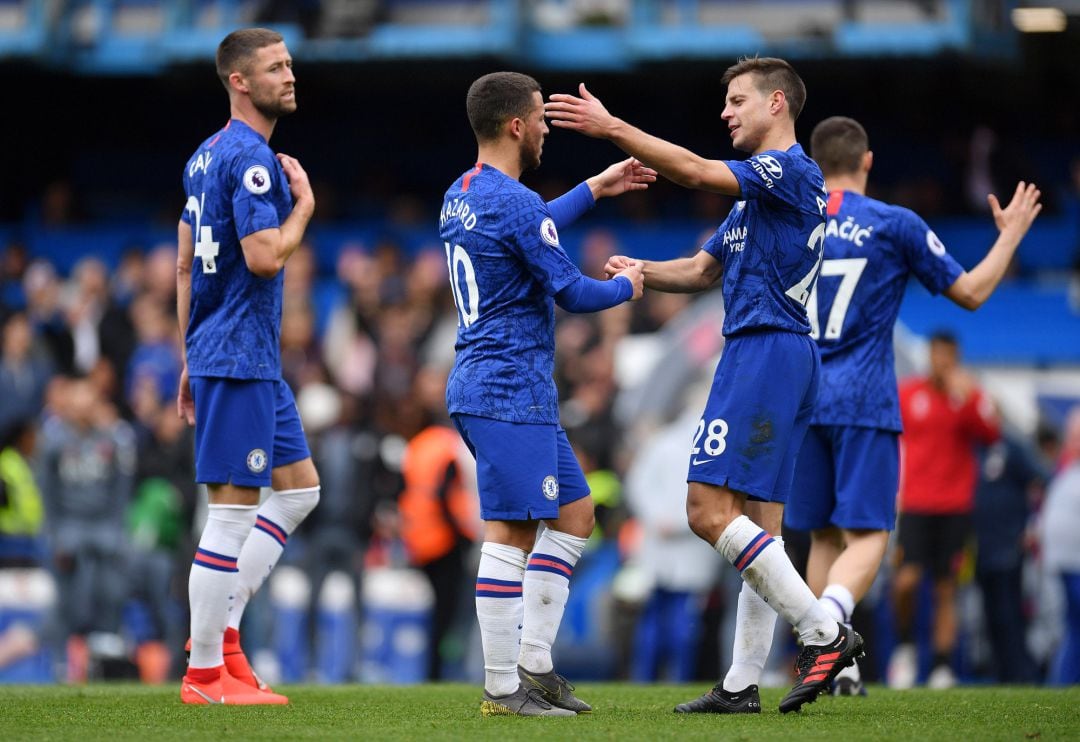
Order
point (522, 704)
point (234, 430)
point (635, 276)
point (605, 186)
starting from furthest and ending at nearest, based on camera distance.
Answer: point (605, 186), point (234, 430), point (635, 276), point (522, 704)

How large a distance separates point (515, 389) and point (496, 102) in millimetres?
1144

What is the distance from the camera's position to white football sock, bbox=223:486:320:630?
7.14m

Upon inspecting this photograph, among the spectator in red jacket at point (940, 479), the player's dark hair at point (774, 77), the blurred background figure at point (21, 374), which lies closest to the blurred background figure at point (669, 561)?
the spectator in red jacket at point (940, 479)

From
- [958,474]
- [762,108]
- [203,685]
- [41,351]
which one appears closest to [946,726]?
[762,108]

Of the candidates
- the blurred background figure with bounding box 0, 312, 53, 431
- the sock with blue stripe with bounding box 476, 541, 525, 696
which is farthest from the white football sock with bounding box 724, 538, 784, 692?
the blurred background figure with bounding box 0, 312, 53, 431

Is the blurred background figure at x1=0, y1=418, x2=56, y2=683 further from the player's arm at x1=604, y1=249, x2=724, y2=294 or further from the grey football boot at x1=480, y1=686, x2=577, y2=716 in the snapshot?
the player's arm at x1=604, y1=249, x2=724, y2=294

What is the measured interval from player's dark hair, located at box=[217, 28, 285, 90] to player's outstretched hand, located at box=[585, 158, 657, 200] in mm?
1523

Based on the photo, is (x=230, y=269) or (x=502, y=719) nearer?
(x=502, y=719)

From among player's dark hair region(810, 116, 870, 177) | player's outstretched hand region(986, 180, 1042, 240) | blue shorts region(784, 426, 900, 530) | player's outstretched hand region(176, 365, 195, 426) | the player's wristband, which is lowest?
blue shorts region(784, 426, 900, 530)

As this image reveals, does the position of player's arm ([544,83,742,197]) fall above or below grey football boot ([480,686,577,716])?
above

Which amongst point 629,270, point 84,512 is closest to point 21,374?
point 84,512

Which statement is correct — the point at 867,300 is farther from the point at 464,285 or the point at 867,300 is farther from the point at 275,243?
the point at 275,243

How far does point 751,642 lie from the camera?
21.0 feet

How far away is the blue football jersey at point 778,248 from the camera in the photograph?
629 cm
